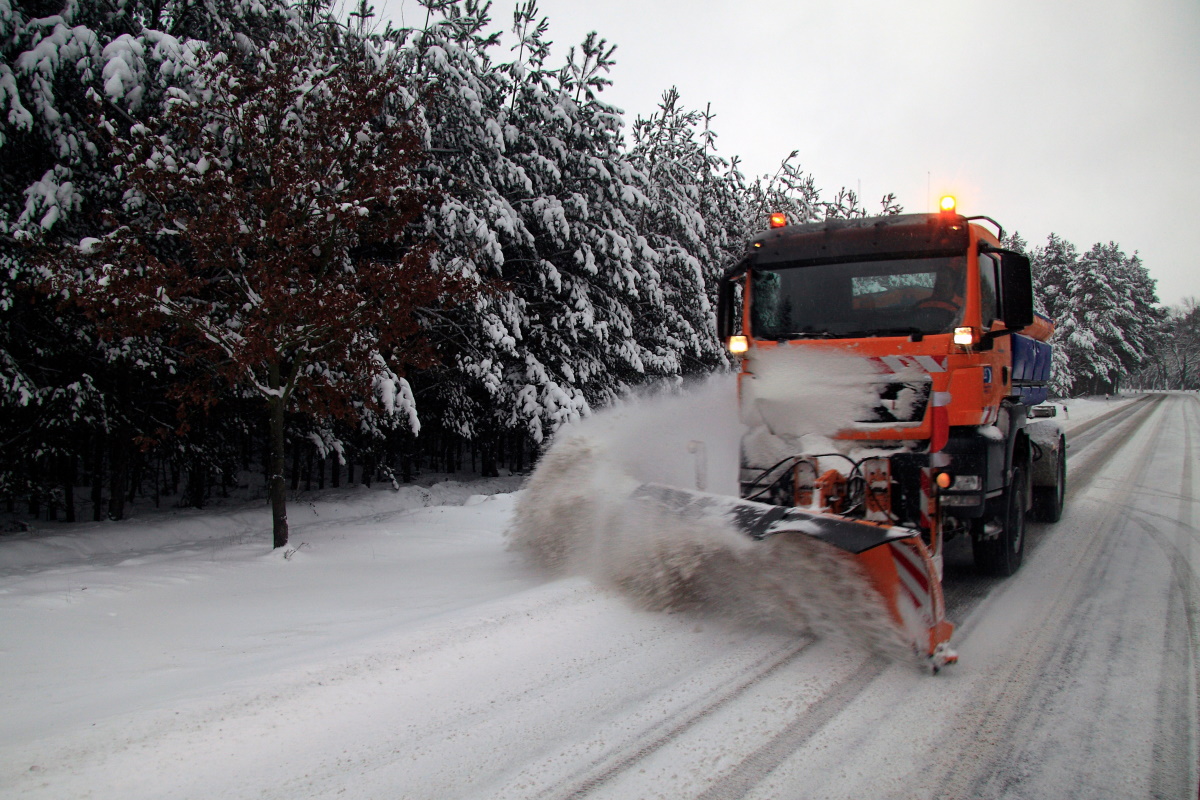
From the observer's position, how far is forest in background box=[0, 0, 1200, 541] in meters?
7.40

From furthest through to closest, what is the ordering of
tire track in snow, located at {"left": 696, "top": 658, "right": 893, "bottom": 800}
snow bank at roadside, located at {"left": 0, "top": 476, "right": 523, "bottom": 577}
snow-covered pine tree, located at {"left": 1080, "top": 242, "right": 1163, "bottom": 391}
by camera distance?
snow-covered pine tree, located at {"left": 1080, "top": 242, "right": 1163, "bottom": 391} < snow bank at roadside, located at {"left": 0, "top": 476, "right": 523, "bottom": 577} < tire track in snow, located at {"left": 696, "top": 658, "right": 893, "bottom": 800}

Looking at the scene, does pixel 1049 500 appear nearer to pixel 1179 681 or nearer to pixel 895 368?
pixel 895 368

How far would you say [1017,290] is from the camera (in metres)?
5.47

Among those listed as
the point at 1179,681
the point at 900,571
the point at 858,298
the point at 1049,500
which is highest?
the point at 858,298

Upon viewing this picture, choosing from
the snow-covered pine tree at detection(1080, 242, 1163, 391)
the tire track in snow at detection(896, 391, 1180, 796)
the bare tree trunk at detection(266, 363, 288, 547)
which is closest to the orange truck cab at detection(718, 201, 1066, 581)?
the tire track in snow at detection(896, 391, 1180, 796)

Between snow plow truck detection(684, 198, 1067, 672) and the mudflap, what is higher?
snow plow truck detection(684, 198, 1067, 672)

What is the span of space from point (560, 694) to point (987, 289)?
4516 mm

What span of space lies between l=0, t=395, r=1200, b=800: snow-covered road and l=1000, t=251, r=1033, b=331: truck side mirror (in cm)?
220

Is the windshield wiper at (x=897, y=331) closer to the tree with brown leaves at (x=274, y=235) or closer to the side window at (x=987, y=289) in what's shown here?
the side window at (x=987, y=289)

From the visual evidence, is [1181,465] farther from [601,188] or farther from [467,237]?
[467,237]

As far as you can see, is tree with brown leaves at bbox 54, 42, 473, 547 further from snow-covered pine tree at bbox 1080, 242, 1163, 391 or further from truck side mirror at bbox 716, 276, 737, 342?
snow-covered pine tree at bbox 1080, 242, 1163, 391

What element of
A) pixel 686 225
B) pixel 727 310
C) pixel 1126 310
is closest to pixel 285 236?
pixel 727 310

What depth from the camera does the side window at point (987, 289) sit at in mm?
5449

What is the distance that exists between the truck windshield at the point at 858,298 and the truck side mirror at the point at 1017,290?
1.43 feet
